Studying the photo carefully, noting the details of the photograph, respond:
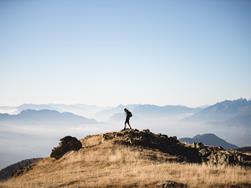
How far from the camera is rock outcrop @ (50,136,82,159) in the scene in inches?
1555

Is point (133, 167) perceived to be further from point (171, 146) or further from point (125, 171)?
point (171, 146)

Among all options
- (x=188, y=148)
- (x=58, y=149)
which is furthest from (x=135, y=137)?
(x=58, y=149)

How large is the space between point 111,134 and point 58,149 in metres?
6.13

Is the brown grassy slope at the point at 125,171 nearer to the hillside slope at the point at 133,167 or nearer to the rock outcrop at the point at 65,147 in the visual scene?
the hillside slope at the point at 133,167

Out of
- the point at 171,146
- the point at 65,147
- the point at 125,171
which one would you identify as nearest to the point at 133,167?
the point at 125,171

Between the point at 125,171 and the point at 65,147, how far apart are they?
1648cm

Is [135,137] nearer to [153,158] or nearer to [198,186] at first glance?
[153,158]

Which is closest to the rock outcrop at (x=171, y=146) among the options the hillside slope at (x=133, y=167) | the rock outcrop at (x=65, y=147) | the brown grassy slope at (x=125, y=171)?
the hillside slope at (x=133, y=167)

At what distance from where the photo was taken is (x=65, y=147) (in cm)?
4012

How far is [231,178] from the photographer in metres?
20.7

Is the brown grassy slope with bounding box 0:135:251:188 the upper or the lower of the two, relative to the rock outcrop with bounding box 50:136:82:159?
lower

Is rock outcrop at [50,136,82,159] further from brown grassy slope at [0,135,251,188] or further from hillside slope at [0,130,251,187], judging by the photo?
brown grassy slope at [0,135,251,188]

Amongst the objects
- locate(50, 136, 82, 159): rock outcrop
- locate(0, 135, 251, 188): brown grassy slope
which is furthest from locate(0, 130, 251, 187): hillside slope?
locate(50, 136, 82, 159): rock outcrop

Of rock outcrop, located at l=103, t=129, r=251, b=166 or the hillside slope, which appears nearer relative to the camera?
the hillside slope
